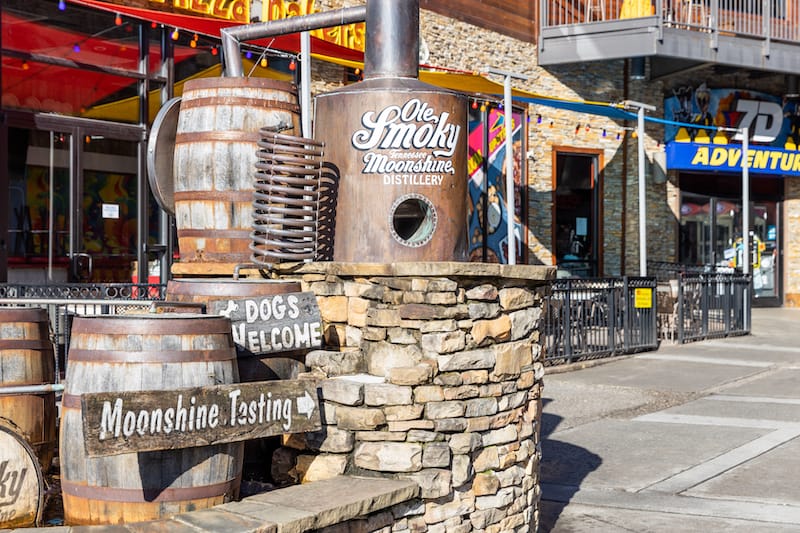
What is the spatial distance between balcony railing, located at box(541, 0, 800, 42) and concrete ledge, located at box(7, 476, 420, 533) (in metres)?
15.1

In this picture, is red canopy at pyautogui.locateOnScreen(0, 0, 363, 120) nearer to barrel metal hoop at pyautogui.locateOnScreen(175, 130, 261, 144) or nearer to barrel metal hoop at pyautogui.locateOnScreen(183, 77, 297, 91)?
Result: barrel metal hoop at pyautogui.locateOnScreen(183, 77, 297, 91)

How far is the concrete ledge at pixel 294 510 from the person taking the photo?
3.87 m

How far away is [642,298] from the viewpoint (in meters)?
14.0

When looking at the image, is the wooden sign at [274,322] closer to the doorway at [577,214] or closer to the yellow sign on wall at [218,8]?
the yellow sign on wall at [218,8]

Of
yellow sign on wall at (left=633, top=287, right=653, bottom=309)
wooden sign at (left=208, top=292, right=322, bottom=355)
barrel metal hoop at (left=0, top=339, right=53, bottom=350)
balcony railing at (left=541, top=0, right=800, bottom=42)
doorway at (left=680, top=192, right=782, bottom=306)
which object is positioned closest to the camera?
barrel metal hoop at (left=0, top=339, right=53, bottom=350)

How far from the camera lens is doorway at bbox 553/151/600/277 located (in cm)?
1923

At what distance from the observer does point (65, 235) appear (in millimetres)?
11320

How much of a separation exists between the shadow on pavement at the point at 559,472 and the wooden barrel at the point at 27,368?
303 centimetres

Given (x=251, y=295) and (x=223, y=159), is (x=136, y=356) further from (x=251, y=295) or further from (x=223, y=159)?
(x=223, y=159)

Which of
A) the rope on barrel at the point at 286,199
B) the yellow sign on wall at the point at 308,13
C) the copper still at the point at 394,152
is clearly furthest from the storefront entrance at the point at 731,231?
the rope on barrel at the point at 286,199

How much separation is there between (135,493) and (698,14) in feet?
60.5

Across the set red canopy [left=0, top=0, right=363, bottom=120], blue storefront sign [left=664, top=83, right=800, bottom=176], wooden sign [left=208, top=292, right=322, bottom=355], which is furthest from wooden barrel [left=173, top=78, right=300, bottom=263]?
blue storefront sign [left=664, top=83, right=800, bottom=176]

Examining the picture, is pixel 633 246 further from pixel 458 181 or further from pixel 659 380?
pixel 458 181

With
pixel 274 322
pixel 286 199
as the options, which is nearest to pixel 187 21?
pixel 286 199
